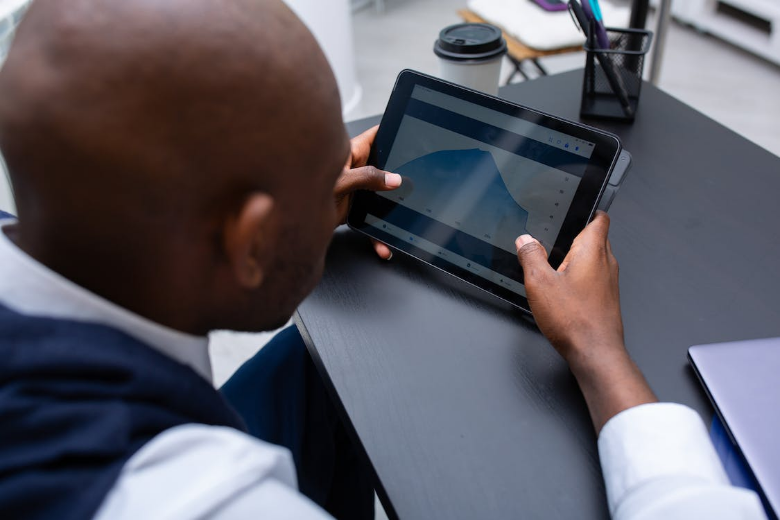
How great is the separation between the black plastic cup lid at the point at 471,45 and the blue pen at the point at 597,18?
0.39 ft

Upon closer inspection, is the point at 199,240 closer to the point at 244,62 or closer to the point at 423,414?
the point at 244,62

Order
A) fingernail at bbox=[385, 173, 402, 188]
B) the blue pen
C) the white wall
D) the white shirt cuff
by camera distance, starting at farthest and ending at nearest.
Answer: the white wall, the blue pen, fingernail at bbox=[385, 173, 402, 188], the white shirt cuff

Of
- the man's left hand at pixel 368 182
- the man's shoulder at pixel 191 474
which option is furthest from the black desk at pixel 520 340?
the man's shoulder at pixel 191 474

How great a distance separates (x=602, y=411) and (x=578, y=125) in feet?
0.86

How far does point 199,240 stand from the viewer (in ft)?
1.34

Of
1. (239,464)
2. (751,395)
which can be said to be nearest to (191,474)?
(239,464)

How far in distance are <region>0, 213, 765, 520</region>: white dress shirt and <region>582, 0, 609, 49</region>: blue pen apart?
1.86 ft

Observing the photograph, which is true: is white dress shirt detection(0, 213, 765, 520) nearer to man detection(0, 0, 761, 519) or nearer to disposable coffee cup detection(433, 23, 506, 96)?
man detection(0, 0, 761, 519)

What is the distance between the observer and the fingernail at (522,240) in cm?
62

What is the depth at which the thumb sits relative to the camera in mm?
596

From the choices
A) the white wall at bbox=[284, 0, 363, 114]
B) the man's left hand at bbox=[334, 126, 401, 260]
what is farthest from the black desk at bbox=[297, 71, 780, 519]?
the white wall at bbox=[284, 0, 363, 114]

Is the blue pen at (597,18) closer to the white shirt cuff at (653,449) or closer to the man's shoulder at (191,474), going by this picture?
the white shirt cuff at (653,449)

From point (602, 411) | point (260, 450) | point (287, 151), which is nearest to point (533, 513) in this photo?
point (602, 411)

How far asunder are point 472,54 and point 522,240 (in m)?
0.37
